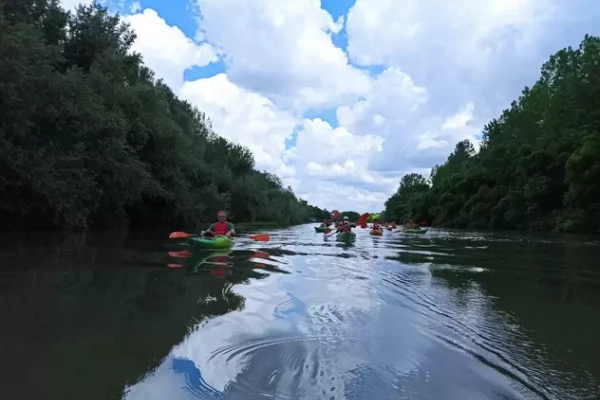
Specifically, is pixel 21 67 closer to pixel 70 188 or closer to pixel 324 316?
pixel 70 188

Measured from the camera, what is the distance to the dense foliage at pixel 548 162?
4219 centimetres

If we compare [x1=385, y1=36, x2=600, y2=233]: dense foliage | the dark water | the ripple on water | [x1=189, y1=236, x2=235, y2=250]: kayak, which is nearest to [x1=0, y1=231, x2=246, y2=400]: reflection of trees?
the dark water

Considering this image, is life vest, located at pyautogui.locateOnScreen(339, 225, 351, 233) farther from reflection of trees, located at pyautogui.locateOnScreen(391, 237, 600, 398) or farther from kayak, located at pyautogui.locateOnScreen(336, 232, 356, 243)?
reflection of trees, located at pyautogui.locateOnScreen(391, 237, 600, 398)

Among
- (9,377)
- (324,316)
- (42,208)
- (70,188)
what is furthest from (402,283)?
(42,208)

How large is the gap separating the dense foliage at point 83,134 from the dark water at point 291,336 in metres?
12.4

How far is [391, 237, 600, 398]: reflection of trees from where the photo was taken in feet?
15.9

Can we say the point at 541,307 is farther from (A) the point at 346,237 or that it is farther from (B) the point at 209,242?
(A) the point at 346,237

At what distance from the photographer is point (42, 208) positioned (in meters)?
23.6

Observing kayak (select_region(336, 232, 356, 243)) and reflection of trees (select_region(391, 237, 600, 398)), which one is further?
kayak (select_region(336, 232, 356, 243))

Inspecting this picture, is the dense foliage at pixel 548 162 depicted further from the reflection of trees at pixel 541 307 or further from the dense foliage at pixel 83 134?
the reflection of trees at pixel 541 307

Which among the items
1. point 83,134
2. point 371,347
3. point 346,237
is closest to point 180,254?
point 346,237

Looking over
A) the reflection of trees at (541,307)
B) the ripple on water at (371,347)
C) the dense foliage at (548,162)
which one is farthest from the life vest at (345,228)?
the dense foliage at (548,162)

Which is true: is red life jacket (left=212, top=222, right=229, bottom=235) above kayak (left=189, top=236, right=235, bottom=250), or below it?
above

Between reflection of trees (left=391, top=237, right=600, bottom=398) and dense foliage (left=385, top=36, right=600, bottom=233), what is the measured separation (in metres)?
31.2
